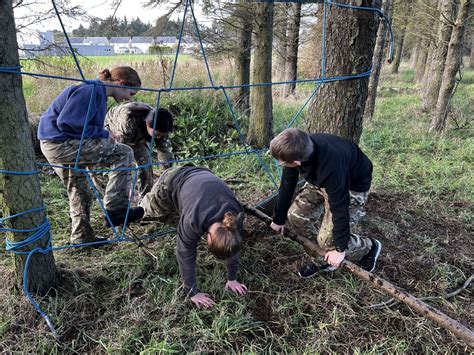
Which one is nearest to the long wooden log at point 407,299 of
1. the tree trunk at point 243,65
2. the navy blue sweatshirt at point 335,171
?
the navy blue sweatshirt at point 335,171

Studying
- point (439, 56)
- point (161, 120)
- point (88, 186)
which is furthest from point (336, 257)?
point (439, 56)

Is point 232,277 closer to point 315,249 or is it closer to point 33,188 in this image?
point 315,249

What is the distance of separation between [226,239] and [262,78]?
4.17 m

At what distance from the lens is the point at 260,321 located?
88.6 inches

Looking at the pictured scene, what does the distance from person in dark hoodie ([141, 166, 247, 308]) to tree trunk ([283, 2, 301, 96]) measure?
25.6 ft

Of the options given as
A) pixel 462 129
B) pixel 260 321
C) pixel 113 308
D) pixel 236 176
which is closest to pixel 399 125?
pixel 462 129

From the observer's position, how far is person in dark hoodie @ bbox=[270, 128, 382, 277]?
2.16 metres

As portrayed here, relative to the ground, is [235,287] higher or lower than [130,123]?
lower

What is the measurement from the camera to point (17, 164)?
78.4 inches

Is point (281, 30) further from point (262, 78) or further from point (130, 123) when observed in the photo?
point (130, 123)

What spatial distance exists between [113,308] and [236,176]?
254 cm

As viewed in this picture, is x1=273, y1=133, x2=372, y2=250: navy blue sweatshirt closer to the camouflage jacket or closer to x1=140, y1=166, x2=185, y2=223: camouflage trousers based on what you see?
x1=140, y1=166, x2=185, y2=223: camouflage trousers

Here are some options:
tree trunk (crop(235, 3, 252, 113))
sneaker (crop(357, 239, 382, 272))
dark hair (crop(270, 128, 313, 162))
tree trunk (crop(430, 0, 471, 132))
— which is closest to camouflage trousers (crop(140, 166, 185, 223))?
dark hair (crop(270, 128, 313, 162))

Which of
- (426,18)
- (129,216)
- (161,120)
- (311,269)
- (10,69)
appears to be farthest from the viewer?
(426,18)
